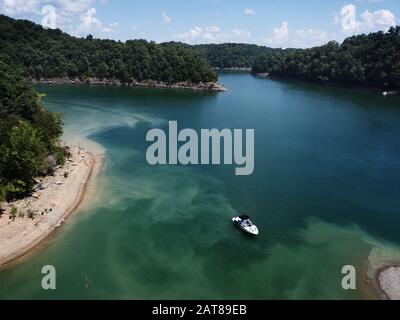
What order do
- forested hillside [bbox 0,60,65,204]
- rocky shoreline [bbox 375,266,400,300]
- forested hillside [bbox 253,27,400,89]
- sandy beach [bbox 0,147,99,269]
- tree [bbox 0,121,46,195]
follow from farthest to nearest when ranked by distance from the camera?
forested hillside [bbox 253,27,400,89] → forested hillside [bbox 0,60,65,204] → tree [bbox 0,121,46,195] → sandy beach [bbox 0,147,99,269] → rocky shoreline [bbox 375,266,400,300]

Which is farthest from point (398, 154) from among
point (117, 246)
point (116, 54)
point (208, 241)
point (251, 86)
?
point (116, 54)

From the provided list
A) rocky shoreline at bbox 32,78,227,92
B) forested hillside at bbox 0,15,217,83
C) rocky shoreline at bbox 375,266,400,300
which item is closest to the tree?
rocky shoreline at bbox 375,266,400,300

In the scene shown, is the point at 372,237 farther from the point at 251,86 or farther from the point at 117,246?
the point at 251,86

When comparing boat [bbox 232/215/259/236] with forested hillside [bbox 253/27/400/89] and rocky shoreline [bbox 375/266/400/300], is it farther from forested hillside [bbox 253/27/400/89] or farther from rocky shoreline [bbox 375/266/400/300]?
forested hillside [bbox 253/27/400/89]

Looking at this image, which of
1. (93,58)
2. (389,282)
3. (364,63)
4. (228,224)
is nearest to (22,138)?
(228,224)

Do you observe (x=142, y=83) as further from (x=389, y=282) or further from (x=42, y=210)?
(x=389, y=282)

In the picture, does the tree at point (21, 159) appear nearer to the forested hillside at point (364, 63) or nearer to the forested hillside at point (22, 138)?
the forested hillside at point (22, 138)
